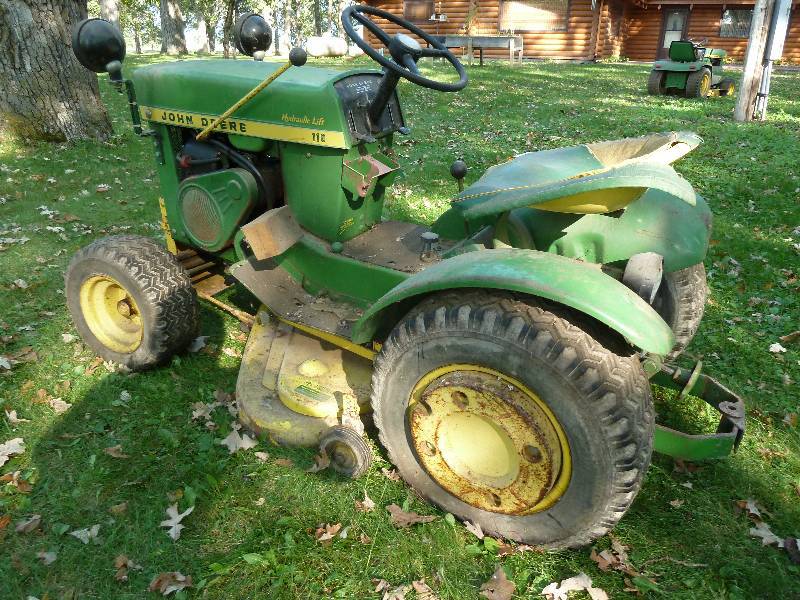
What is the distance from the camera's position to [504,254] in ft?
7.36

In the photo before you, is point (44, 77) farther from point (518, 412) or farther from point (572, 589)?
point (572, 589)

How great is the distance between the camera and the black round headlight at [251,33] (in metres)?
3.81

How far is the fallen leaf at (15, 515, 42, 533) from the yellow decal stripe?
7.37 feet

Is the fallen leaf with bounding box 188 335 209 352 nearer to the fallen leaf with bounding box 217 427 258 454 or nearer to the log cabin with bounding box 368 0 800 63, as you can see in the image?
the fallen leaf with bounding box 217 427 258 454

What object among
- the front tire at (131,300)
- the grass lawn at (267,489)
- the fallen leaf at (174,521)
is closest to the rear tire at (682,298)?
the grass lawn at (267,489)

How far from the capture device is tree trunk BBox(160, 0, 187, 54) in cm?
2750

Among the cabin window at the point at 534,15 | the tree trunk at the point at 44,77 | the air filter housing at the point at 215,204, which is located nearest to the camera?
the air filter housing at the point at 215,204

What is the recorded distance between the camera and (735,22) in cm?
2317

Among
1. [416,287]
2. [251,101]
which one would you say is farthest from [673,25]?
[416,287]

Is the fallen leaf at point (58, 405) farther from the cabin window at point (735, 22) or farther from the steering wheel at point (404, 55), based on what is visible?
the cabin window at point (735, 22)

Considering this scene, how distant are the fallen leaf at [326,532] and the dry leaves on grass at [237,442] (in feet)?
2.17

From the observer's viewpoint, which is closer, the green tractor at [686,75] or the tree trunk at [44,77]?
the tree trunk at [44,77]

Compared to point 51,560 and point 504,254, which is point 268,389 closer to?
point 51,560

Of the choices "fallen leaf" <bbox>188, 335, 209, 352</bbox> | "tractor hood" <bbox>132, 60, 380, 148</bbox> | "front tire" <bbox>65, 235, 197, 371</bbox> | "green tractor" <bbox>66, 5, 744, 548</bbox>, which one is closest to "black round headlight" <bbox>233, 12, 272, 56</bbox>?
"green tractor" <bbox>66, 5, 744, 548</bbox>
